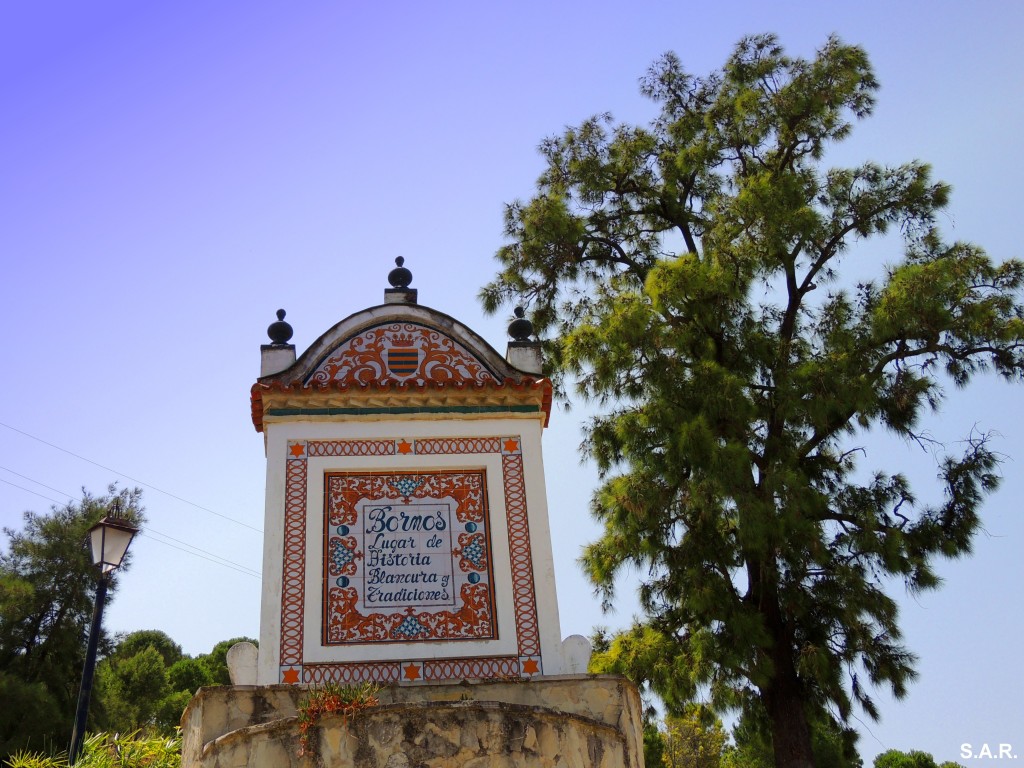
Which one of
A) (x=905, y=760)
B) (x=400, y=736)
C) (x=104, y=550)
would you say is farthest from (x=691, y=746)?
(x=400, y=736)

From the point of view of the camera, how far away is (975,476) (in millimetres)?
12969

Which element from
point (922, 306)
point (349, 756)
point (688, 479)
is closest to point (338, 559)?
point (349, 756)

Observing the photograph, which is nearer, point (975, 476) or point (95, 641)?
point (95, 641)

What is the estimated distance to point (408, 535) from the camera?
33.3 ft

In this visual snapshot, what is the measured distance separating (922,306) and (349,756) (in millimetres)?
9129

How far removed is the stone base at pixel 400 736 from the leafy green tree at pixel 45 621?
43.3 ft

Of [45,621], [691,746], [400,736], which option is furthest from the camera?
[691,746]

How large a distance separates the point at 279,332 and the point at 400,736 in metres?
5.29

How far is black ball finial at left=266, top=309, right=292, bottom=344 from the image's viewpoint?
11.3 m

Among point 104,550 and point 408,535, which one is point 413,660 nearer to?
point 408,535

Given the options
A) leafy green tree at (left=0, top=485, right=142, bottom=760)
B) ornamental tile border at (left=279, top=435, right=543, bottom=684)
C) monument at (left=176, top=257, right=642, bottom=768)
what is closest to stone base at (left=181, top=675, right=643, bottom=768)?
monument at (left=176, top=257, right=642, bottom=768)

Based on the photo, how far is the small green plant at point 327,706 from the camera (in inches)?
295

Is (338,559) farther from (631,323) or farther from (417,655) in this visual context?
(631,323)

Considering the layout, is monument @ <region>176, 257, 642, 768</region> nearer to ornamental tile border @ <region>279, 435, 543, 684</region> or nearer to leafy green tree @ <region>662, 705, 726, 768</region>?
ornamental tile border @ <region>279, 435, 543, 684</region>
